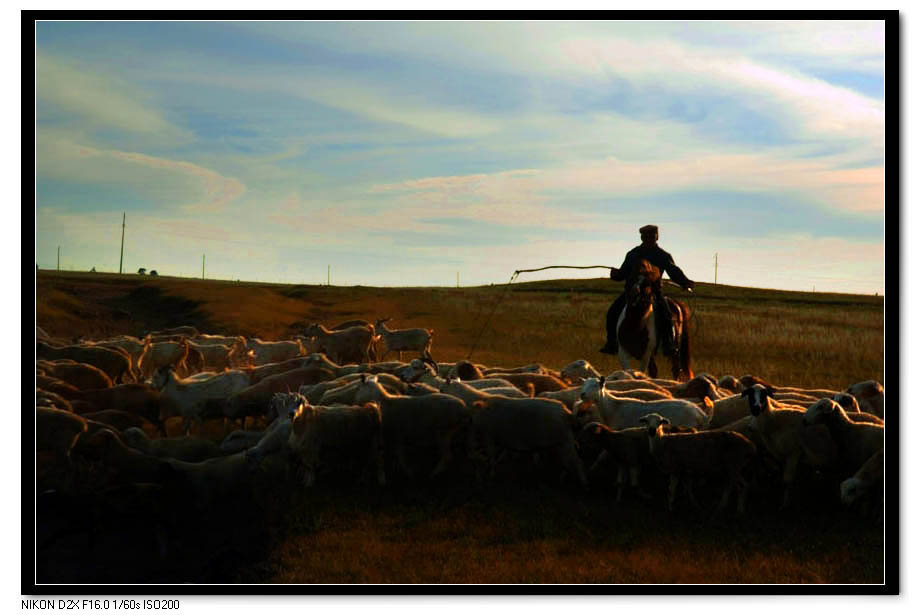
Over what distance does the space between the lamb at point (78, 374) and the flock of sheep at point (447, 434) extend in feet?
1.52

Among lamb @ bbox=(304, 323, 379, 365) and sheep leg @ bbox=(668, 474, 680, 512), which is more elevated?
lamb @ bbox=(304, 323, 379, 365)

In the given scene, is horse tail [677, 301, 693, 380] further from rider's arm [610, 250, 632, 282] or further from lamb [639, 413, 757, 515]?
lamb [639, 413, 757, 515]

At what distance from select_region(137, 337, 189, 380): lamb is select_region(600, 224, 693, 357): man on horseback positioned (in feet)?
29.2

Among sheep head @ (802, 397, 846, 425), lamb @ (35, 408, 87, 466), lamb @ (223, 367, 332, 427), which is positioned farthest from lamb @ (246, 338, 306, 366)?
sheep head @ (802, 397, 846, 425)

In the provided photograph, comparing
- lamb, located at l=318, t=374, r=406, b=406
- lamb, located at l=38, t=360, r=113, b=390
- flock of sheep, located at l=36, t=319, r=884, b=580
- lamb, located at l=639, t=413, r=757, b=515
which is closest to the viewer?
flock of sheep, located at l=36, t=319, r=884, b=580

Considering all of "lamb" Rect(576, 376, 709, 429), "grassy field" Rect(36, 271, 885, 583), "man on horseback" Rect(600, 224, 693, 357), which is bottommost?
"grassy field" Rect(36, 271, 885, 583)

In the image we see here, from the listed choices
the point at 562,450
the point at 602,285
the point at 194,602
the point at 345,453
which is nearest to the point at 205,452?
the point at 345,453

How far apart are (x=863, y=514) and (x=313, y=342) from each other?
17.4 metres

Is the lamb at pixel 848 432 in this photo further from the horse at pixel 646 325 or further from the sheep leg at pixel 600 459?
the horse at pixel 646 325

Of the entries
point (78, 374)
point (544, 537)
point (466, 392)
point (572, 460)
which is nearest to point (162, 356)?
point (78, 374)

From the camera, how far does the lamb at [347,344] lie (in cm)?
2491

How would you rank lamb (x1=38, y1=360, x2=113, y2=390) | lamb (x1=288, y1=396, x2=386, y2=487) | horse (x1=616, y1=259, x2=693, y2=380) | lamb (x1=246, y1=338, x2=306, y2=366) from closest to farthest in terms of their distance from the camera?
lamb (x1=288, y1=396, x2=386, y2=487) → lamb (x1=38, y1=360, x2=113, y2=390) → horse (x1=616, y1=259, x2=693, y2=380) → lamb (x1=246, y1=338, x2=306, y2=366)

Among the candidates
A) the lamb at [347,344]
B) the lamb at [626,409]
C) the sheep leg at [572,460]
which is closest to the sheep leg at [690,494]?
the sheep leg at [572,460]

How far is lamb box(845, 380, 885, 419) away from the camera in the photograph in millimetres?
12652
